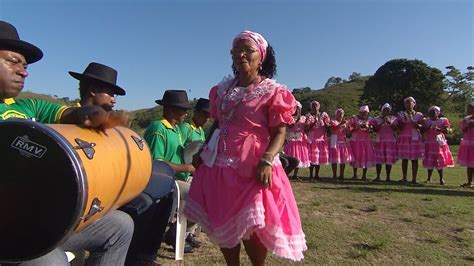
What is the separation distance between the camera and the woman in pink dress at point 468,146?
10.2 meters

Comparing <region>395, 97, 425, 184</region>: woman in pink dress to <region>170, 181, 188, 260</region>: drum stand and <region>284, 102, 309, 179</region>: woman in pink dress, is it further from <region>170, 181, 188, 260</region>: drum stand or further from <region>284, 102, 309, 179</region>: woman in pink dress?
<region>170, 181, 188, 260</region>: drum stand

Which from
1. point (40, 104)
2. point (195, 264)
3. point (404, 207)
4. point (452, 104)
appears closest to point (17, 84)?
point (40, 104)

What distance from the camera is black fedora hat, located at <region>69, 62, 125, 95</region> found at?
3.84m

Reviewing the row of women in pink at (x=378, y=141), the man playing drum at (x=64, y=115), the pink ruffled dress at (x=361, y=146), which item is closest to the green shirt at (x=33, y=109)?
the man playing drum at (x=64, y=115)

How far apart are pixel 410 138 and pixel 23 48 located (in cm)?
1044

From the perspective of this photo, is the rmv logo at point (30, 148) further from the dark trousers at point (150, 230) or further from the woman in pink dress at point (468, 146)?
the woman in pink dress at point (468, 146)

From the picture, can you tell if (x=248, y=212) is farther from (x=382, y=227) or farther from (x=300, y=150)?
(x=300, y=150)

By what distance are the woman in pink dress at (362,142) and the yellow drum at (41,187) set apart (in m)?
10.7

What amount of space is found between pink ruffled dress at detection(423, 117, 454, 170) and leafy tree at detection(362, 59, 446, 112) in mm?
44541

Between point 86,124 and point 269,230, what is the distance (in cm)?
140

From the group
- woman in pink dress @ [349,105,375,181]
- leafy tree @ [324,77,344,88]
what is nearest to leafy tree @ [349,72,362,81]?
leafy tree @ [324,77,344,88]

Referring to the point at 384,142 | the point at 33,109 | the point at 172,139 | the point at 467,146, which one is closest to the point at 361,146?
the point at 384,142

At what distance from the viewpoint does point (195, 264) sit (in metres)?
4.34

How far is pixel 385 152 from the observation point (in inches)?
459
